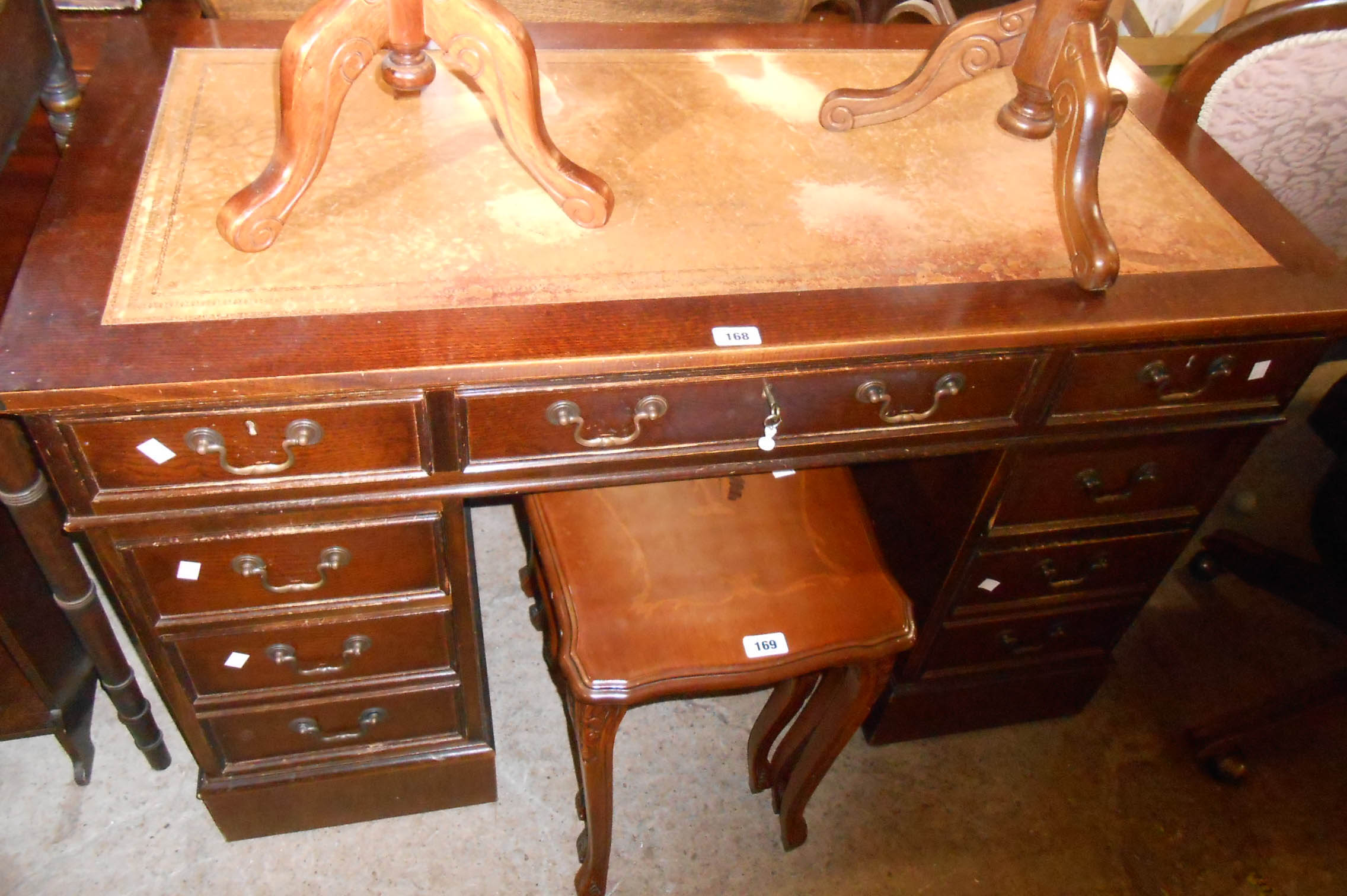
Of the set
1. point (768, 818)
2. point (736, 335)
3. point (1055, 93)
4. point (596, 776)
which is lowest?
point (768, 818)

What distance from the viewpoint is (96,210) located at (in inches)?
43.2

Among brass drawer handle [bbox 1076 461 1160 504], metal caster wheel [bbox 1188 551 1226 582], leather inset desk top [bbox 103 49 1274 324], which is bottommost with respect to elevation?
metal caster wheel [bbox 1188 551 1226 582]

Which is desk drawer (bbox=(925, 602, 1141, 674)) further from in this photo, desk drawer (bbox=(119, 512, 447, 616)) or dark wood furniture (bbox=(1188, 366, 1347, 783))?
desk drawer (bbox=(119, 512, 447, 616))

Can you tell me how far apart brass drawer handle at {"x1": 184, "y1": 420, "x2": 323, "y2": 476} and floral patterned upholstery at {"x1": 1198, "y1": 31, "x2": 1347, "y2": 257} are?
140cm

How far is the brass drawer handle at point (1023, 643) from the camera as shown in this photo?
163cm

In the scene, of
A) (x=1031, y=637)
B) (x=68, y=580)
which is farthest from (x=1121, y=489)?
(x=68, y=580)

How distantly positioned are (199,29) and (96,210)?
1.32 ft

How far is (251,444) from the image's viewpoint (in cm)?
104

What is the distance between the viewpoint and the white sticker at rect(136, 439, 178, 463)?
1.01 metres

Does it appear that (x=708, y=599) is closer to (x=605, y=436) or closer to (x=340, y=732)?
(x=605, y=436)

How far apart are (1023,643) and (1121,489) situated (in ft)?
1.15

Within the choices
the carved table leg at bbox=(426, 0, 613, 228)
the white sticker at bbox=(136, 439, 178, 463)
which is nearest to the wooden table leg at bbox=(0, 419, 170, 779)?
the white sticker at bbox=(136, 439, 178, 463)

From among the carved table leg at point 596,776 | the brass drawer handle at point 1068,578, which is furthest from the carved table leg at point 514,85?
the brass drawer handle at point 1068,578

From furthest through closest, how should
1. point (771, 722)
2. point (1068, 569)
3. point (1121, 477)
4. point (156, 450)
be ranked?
point (771, 722) < point (1068, 569) < point (1121, 477) < point (156, 450)
